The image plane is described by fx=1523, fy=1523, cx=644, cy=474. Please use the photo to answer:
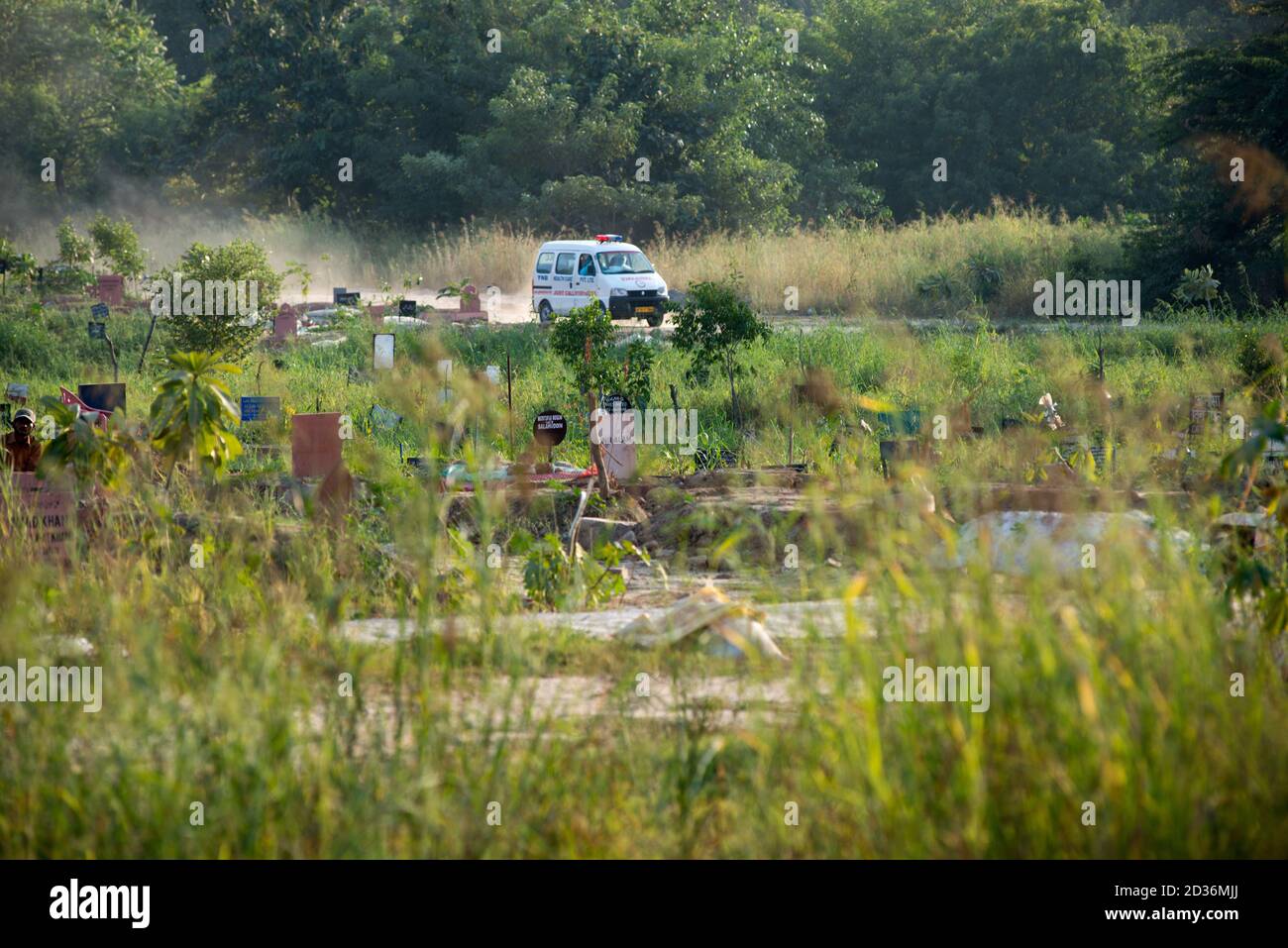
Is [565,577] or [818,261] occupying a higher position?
[818,261]

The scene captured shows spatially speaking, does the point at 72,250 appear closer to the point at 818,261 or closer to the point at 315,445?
the point at 818,261

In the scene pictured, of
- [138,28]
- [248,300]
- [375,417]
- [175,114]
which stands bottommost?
[375,417]

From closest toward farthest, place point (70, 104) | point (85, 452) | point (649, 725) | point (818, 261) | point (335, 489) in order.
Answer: point (649, 725) → point (85, 452) → point (335, 489) → point (818, 261) → point (70, 104)

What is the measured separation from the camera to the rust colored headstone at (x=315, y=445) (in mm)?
9562

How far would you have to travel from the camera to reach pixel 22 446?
9539 mm

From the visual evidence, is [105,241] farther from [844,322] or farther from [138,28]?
[138,28]

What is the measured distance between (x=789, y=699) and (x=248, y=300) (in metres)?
13.3

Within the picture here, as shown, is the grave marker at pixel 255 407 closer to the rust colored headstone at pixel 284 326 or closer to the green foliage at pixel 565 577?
the green foliage at pixel 565 577

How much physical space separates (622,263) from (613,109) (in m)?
14.6

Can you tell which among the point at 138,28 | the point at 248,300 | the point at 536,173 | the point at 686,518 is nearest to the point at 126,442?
the point at 686,518

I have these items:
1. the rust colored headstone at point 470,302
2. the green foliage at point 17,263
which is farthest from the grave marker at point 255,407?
the green foliage at point 17,263

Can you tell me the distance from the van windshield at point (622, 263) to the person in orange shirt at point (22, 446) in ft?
52.3

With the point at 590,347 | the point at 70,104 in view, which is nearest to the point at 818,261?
the point at 590,347

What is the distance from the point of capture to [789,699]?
205 inches
